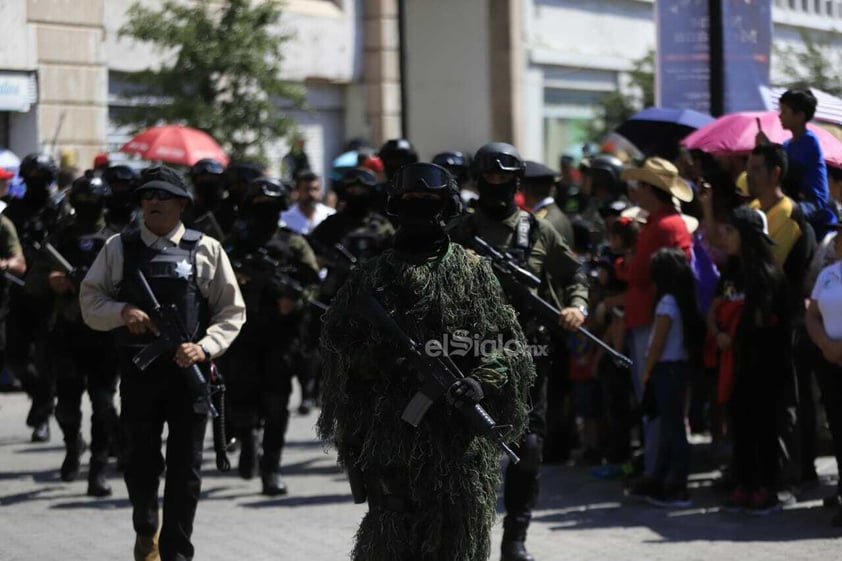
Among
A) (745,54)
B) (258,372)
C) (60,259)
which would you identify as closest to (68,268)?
(60,259)

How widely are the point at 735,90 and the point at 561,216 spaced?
4097 millimetres

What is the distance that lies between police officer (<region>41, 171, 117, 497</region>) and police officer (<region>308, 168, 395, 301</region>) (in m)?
1.55

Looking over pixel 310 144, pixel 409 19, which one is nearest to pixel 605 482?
pixel 310 144

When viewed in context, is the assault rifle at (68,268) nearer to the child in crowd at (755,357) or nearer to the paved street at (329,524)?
the paved street at (329,524)

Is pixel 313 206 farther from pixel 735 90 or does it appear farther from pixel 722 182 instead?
pixel 722 182

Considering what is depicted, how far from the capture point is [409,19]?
28.7 meters

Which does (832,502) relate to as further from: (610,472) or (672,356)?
(610,472)

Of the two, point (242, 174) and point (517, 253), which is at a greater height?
point (242, 174)

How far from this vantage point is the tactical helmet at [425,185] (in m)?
6.08

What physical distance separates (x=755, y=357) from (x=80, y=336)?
4.30m

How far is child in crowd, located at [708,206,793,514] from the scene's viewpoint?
9039mm

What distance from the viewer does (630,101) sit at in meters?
26.8

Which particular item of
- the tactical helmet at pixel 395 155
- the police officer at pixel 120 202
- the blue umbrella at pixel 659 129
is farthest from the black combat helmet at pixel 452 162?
the police officer at pixel 120 202

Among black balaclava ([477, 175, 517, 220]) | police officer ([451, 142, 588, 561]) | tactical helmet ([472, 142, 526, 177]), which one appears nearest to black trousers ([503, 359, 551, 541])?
police officer ([451, 142, 588, 561])
